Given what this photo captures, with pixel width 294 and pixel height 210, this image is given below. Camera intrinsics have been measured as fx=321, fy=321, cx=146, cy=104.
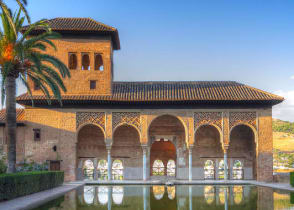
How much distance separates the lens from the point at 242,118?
18734 mm

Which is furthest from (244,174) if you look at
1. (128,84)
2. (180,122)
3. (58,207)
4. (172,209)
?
(58,207)

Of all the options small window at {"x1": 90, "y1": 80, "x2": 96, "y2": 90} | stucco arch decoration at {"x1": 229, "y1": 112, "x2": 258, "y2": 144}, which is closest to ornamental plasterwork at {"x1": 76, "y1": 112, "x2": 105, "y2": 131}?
small window at {"x1": 90, "y1": 80, "x2": 96, "y2": 90}

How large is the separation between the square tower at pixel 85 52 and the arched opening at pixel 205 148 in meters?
6.49

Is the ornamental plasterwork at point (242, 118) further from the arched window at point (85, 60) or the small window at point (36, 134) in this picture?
the small window at point (36, 134)

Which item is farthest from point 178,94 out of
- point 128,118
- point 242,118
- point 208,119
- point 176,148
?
point 242,118

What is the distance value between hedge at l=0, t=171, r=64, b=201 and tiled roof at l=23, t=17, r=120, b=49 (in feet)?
27.6

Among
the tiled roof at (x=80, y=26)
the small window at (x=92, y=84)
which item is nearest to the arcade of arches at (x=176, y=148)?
the small window at (x=92, y=84)

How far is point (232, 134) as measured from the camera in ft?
67.5

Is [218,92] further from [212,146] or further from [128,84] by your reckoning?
[128,84]

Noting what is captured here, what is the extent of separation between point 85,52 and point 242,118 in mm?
10089

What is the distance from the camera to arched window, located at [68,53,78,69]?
63.8ft

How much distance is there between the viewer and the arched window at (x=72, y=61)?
1945 centimetres

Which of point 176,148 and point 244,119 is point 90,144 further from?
point 244,119

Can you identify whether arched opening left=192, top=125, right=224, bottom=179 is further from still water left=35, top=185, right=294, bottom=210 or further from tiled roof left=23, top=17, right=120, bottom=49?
tiled roof left=23, top=17, right=120, bottom=49
